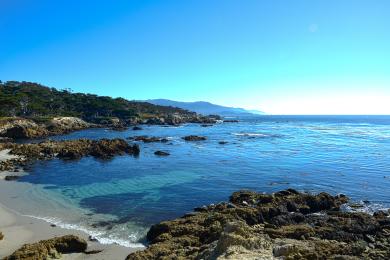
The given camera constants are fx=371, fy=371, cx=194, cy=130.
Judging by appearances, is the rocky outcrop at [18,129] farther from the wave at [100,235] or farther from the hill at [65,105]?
the wave at [100,235]

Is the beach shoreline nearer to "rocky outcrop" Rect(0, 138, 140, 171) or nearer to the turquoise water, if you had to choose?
the turquoise water

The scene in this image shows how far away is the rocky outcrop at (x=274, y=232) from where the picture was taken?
38.5 ft

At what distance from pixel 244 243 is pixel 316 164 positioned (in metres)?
37.5

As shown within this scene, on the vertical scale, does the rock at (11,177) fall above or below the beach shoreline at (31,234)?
below

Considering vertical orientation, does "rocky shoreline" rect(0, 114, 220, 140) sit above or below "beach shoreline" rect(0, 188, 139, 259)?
above

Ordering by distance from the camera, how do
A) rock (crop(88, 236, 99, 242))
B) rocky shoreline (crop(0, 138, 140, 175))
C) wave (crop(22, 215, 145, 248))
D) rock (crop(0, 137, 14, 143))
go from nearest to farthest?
wave (crop(22, 215, 145, 248)), rock (crop(88, 236, 99, 242)), rocky shoreline (crop(0, 138, 140, 175)), rock (crop(0, 137, 14, 143))

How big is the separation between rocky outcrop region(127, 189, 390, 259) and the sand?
2115mm

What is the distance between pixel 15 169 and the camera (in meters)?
42.6

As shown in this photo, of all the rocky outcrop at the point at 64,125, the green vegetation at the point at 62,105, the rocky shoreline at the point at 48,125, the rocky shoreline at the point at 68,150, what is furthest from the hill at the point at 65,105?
the rocky shoreline at the point at 68,150

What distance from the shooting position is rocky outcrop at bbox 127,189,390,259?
11.7 meters

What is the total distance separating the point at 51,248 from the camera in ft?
57.2

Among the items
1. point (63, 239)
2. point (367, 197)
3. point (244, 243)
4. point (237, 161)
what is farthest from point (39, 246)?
point (237, 161)

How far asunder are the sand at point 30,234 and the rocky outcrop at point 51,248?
46cm

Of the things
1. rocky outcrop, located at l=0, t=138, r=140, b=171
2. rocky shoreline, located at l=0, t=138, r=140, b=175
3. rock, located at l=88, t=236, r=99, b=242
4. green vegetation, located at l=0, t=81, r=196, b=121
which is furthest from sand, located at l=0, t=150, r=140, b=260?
green vegetation, located at l=0, t=81, r=196, b=121
